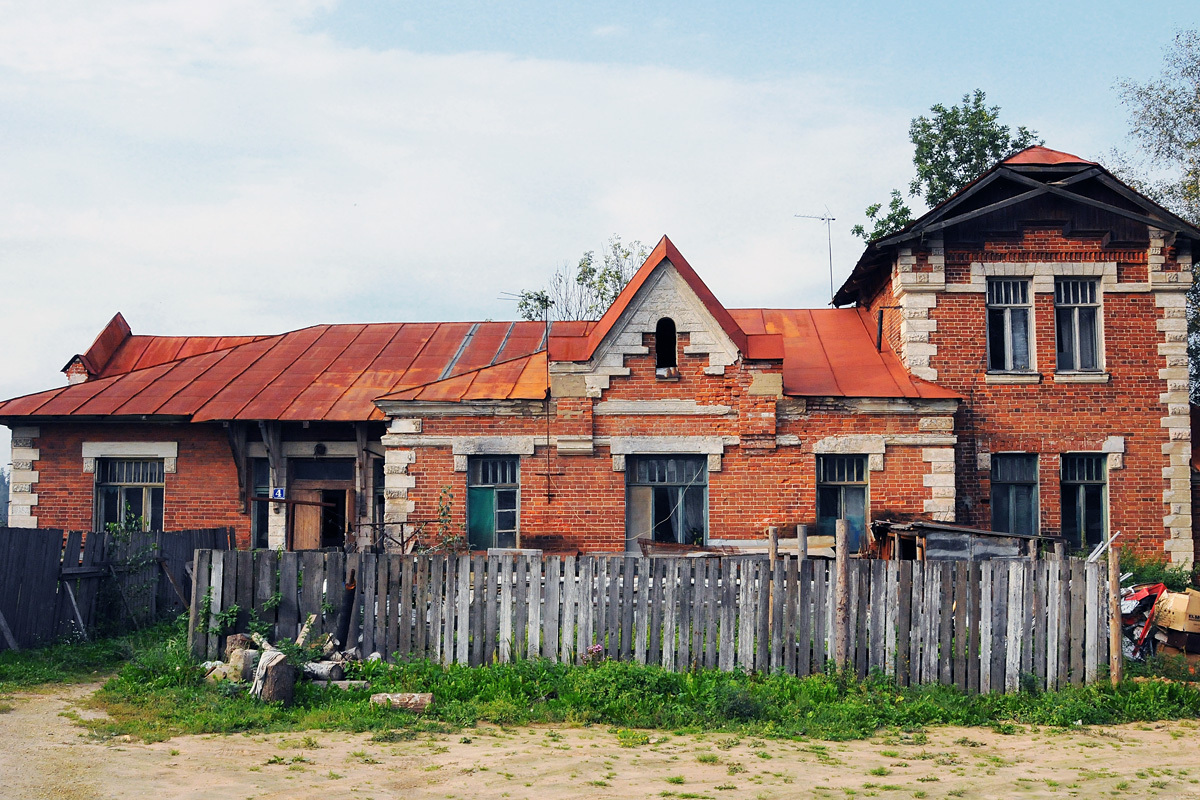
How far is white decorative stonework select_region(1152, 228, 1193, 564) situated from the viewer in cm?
1720

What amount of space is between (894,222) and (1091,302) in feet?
37.6

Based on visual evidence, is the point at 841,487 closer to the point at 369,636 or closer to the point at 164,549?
the point at 369,636

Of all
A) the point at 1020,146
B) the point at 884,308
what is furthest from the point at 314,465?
the point at 1020,146

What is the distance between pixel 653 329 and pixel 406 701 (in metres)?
8.46

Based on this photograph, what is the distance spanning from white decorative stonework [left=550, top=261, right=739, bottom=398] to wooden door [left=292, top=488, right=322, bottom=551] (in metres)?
5.81

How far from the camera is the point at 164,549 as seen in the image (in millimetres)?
14367

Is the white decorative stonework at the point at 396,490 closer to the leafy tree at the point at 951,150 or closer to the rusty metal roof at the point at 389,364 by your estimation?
the rusty metal roof at the point at 389,364

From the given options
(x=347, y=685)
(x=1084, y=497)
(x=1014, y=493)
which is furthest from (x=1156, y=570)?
(x=347, y=685)

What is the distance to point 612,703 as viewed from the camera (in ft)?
30.5

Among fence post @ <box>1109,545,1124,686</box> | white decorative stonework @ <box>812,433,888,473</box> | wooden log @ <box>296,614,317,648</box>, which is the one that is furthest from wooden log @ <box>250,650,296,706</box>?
white decorative stonework @ <box>812,433,888,473</box>

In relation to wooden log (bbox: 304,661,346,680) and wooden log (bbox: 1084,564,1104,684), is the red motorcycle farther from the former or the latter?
wooden log (bbox: 304,661,346,680)

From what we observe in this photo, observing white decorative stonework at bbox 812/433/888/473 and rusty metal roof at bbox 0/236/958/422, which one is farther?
rusty metal roof at bbox 0/236/958/422

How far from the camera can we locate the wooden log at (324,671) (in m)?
10.0

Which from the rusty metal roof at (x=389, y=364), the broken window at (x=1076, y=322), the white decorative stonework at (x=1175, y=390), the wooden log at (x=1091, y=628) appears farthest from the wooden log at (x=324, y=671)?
the white decorative stonework at (x=1175, y=390)
